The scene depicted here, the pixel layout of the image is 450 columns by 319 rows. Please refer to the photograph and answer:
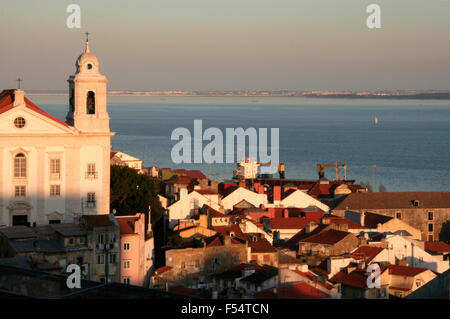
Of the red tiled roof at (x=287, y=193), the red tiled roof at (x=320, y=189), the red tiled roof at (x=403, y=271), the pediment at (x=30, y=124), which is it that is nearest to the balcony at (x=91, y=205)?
the pediment at (x=30, y=124)

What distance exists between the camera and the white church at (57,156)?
3216 cm

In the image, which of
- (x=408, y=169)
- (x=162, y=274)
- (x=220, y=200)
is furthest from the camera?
(x=408, y=169)

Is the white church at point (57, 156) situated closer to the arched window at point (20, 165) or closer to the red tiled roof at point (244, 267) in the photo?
the arched window at point (20, 165)

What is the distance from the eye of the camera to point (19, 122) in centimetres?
3222

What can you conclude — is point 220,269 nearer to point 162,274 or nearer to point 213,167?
point 162,274

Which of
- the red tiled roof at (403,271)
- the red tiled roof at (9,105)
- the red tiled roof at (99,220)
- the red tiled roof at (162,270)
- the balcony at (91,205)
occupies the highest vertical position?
the red tiled roof at (9,105)

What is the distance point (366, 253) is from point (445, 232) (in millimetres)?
18231

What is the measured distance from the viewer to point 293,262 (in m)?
→ 33.9

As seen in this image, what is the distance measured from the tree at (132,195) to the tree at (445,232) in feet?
57.9


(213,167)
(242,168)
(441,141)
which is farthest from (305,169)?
(441,141)

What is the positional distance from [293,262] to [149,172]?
125 ft

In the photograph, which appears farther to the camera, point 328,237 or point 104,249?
point 328,237

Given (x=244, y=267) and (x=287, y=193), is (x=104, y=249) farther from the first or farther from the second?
(x=287, y=193)

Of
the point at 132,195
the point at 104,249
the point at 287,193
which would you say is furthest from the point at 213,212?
the point at 104,249
